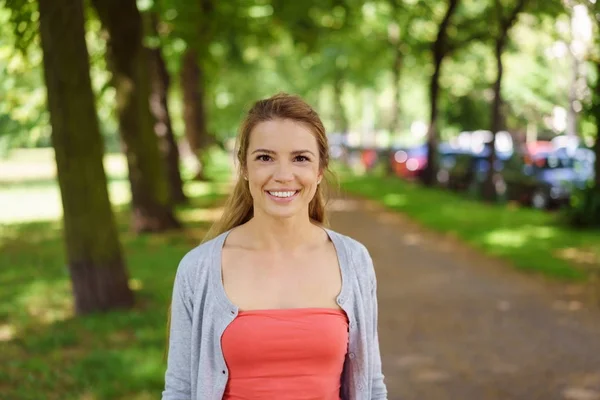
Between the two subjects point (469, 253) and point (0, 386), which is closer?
point (0, 386)

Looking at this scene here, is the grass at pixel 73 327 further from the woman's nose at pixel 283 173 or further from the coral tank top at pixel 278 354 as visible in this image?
the woman's nose at pixel 283 173

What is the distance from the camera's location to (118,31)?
1267 cm

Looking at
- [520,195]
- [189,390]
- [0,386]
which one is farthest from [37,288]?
[520,195]

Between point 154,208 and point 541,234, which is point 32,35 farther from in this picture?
point 541,234

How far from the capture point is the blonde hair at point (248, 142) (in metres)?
2.63

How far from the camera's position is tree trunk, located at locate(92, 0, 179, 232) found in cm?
1261

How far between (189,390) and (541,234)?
12.8 m

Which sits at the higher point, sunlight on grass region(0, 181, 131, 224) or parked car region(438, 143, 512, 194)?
sunlight on grass region(0, 181, 131, 224)

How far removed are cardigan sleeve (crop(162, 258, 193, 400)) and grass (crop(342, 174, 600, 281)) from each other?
9.13 meters

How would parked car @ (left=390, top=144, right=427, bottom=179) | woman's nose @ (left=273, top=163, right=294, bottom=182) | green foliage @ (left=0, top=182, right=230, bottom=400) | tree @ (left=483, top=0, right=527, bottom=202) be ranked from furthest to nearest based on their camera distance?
parked car @ (left=390, top=144, right=427, bottom=179)
tree @ (left=483, top=0, right=527, bottom=202)
green foliage @ (left=0, top=182, right=230, bottom=400)
woman's nose @ (left=273, top=163, right=294, bottom=182)

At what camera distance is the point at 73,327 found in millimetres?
7988

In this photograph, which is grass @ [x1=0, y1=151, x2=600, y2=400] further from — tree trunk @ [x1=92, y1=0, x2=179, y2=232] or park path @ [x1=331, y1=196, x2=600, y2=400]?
park path @ [x1=331, y1=196, x2=600, y2=400]

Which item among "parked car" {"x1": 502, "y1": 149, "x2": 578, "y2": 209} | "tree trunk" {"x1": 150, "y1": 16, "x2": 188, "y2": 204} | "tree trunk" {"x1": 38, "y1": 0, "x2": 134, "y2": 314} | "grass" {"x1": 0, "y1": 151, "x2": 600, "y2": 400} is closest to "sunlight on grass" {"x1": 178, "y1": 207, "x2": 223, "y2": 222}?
"grass" {"x1": 0, "y1": 151, "x2": 600, "y2": 400}

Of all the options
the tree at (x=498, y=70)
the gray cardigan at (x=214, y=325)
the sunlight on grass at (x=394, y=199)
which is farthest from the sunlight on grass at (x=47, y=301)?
the tree at (x=498, y=70)
